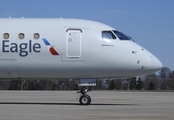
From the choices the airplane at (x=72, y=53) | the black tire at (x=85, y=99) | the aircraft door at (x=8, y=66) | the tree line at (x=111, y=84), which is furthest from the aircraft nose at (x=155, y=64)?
→ the tree line at (x=111, y=84)

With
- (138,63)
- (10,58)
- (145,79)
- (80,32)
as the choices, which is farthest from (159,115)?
(145,79)

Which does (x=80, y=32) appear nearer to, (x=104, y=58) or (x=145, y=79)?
(x=104, y=58)

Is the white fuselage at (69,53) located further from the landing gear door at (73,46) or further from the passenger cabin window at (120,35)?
the passenger cabin window at (120,35)

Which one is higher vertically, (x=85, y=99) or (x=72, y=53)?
(x=72, y=53)

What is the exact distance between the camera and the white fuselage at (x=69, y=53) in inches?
961

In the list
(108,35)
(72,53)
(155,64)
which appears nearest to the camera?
(155,64)

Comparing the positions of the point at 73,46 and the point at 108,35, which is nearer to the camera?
the point at 73,46

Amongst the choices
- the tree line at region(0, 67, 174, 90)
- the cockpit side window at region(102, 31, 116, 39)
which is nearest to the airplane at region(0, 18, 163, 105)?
the cockpit side window at region(102, 31, 116, 39)

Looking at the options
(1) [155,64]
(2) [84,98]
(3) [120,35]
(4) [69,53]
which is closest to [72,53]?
(4) [69,53]

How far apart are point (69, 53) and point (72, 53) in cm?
17

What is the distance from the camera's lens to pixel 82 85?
25.0 meters

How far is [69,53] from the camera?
2456 cm

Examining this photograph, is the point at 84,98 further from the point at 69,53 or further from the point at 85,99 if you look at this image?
the point at 69,53

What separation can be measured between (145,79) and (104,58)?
77276 mm
